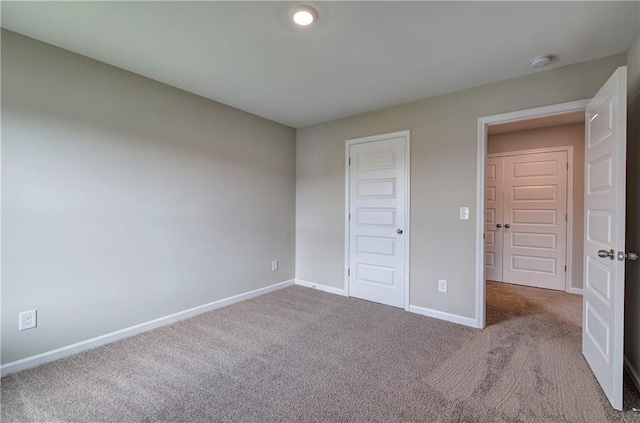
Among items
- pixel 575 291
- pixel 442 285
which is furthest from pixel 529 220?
pixel 442 285

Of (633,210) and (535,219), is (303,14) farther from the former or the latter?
(535,219)

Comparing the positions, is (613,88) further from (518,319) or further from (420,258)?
(518,319)

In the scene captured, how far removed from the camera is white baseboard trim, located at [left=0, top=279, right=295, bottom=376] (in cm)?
202

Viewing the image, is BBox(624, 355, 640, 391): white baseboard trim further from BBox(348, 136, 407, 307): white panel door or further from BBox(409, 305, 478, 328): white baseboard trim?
BBox(348, 136, 407, 307): white panel door

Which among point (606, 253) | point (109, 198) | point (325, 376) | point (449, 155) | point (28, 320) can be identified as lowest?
point (325, 376)

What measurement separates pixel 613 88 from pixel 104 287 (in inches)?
153

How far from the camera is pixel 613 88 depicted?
1.71 meters

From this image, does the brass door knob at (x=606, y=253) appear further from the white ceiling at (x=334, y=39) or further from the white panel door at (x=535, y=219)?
the white panel door at (x=535, y=219)

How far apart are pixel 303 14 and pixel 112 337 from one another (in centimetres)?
292

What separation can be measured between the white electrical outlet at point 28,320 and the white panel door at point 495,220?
17.4ft

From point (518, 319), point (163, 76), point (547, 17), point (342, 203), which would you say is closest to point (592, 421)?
point (518, 319)

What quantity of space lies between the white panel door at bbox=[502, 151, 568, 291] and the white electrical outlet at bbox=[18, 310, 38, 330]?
5.52 meters

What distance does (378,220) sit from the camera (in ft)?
11.4

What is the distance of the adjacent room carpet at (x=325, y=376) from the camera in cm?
162
